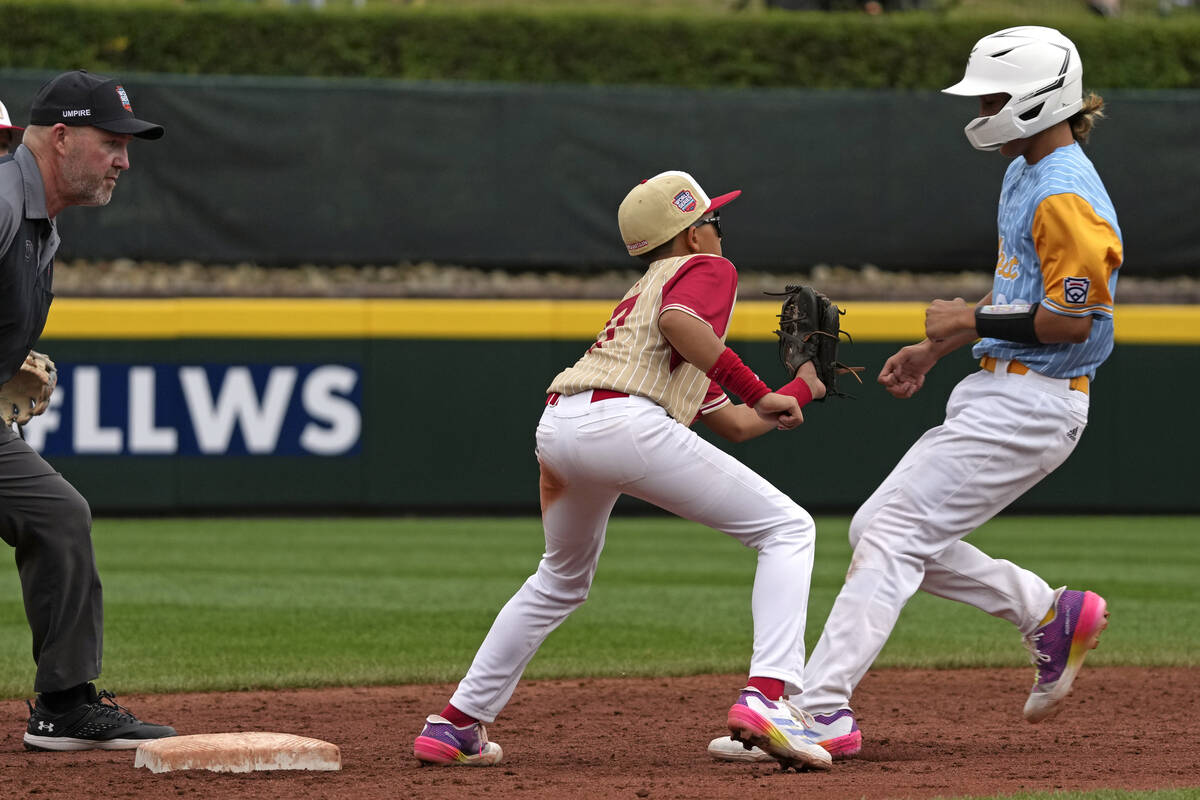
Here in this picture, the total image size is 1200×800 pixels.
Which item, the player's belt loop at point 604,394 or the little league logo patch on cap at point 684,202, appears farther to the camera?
the little league logo patch on cap at point 684,202

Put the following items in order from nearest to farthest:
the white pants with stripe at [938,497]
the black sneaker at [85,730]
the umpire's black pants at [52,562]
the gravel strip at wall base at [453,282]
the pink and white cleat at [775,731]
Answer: the pink and white cleat at [775,731]
the white pants with stripe at [938,497]
the umpire's black pants at [52,562]
the black sneaker at [85,730]
the gravel strip at wall base at [453,282]

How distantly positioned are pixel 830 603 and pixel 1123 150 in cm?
672

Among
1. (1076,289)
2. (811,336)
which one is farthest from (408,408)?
(1076,289)

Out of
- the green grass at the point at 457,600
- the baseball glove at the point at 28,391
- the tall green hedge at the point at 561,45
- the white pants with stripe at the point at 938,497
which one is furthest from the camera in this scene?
the tall green hedge at the point at 561,45

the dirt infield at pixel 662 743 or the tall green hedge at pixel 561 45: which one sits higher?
the tall green hedge at pixel 561 45

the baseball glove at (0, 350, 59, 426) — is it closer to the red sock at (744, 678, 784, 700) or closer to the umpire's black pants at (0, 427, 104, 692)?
the umpire's black pants at (0, 427, 104, 692)

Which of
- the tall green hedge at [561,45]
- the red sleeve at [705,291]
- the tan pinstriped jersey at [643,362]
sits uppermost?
the tall green hedge at [561,45]

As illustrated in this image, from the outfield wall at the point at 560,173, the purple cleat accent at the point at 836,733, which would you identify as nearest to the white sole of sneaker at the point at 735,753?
the purple cleat accent at the point at 836,733

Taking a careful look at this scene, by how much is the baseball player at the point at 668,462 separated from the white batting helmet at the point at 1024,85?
2.87ft

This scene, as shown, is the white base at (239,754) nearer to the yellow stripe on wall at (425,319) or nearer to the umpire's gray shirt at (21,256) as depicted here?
the umpire's gray shirt at (21,256)

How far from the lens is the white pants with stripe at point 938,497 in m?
4.72

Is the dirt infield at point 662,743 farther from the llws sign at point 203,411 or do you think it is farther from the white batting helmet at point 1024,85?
the llws sign at point 203,411

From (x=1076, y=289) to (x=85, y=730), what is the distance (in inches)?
126

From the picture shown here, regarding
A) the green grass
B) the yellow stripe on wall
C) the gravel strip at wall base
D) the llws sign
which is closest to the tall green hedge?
the gravel strip at wall base
